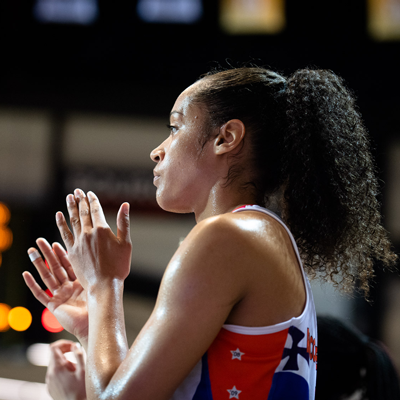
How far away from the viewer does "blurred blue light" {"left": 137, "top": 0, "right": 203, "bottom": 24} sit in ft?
12.3

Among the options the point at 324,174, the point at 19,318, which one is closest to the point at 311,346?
the point at 324,174

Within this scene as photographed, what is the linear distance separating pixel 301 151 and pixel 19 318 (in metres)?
3.70

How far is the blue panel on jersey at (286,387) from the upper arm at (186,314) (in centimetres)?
17

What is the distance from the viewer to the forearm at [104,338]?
0.85 meters

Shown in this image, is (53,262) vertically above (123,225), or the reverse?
(123,225)

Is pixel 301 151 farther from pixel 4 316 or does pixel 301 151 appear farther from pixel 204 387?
pixel 4 316

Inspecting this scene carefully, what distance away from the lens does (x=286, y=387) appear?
86 centimetres

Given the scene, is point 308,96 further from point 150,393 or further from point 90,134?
point 90,134

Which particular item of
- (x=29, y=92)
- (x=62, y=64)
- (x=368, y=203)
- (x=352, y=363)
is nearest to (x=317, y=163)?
(x=368, y=203)

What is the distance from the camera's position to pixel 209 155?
1.11 m

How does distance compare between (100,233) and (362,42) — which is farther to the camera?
(362,42)

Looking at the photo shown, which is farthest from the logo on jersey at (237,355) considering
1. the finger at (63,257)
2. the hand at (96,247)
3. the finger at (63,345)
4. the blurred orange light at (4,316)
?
the blurred orange light at (4,316)

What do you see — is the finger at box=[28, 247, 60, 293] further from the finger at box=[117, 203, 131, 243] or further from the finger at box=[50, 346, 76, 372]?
the finger at box=[117, 203, 131, 243]

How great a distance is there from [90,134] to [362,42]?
2.50 metres
